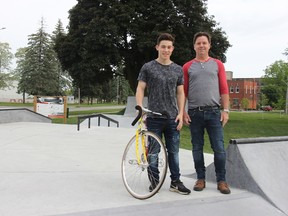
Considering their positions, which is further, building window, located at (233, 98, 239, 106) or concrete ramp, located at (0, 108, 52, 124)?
building window, located at (233, 98, 239, 106)

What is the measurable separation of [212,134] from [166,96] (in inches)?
30.7

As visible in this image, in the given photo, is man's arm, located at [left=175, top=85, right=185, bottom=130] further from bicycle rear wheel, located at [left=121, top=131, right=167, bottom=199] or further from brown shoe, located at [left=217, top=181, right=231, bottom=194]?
brown shoe, located at [left=217, top=181, right=231, bottom=194]

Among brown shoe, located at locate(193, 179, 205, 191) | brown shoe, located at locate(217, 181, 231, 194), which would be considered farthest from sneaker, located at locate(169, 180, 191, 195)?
brown shoe, located at locate(217, 181, 231, 194)

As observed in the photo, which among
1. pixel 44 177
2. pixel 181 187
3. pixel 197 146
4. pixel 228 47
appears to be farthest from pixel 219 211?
pixel 228 47

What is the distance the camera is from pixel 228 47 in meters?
31.0

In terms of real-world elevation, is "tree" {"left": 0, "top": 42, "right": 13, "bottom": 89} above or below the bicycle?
above

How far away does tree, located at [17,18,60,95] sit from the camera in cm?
5675

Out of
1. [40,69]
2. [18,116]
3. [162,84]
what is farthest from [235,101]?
[162,84]

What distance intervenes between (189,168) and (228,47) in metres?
26.5

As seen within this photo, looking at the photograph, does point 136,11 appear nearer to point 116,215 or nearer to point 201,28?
point 201,28

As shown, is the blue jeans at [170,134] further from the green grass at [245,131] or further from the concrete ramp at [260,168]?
the green grass at [245,131]

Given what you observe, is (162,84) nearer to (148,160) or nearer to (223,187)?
(148,160)

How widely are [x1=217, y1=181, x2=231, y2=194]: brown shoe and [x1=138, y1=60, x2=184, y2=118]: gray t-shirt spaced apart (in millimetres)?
1035

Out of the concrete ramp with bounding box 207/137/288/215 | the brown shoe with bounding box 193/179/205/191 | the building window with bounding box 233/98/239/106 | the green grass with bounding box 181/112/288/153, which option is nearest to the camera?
the concrete ramp with bounding box 207/137/288/215
